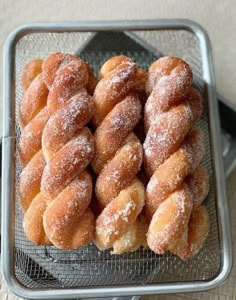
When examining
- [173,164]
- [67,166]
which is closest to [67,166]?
[67,166]

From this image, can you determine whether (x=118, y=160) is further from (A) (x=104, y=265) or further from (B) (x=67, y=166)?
(A) (x=104, y=265)

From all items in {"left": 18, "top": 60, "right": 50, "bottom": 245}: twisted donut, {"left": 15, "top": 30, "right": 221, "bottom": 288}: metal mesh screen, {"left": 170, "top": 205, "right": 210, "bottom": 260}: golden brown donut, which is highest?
{"left": 18, "top": 60, "right": 50, "bottom": 245}: twisted donut

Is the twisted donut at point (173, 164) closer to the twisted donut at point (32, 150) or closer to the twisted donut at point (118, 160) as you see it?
the twisted donut at point (118, 160)

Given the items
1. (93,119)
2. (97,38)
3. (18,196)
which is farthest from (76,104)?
(97,38)

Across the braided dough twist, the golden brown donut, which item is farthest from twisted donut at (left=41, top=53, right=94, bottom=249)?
the golden brown donut

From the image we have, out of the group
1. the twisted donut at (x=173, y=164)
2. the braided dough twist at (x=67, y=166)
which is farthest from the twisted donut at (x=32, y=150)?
the twisted donut at (x=173, y=164)

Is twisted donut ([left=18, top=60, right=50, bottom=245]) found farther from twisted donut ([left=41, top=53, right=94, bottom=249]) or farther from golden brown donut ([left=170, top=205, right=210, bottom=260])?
golden brown donut ([left=170, top=205, right=210, bottom=260])

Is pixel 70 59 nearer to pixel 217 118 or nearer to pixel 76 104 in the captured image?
pixel 76 104

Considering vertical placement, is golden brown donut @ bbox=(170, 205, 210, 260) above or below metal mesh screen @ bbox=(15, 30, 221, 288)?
above
